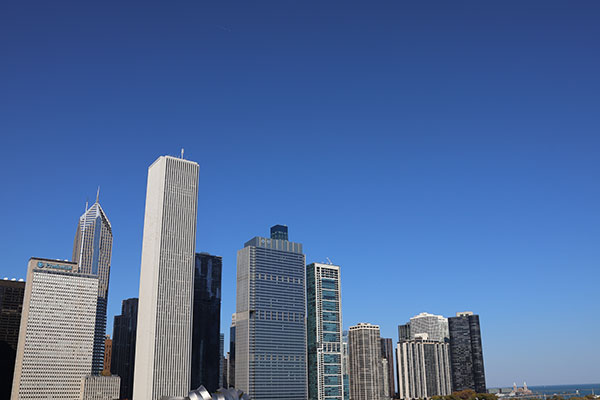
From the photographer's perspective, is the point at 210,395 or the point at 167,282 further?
the point at 167,282

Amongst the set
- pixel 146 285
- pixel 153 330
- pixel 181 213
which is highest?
pixel 181 213

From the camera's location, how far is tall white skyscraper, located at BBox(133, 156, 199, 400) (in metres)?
170

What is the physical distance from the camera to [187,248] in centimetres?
18362

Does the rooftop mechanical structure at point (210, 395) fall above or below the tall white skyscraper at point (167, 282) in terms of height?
below

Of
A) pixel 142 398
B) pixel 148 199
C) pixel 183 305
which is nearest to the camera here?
pixel 142 398

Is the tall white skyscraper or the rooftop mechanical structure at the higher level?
the tall white skyscraper

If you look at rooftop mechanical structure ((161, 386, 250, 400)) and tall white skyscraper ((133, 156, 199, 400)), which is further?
tall white skyscraper ((133, 156, 199, 400))

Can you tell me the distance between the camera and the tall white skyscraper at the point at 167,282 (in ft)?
557

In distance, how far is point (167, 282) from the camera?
177375 millimetres

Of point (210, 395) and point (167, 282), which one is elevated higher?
point (167, 282)

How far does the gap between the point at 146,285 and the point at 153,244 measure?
43.8ft

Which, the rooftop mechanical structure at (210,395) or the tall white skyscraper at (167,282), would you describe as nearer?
the rooftop mechanical structure at (210,395)

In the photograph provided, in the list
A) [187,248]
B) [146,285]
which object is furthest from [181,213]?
[146,285]

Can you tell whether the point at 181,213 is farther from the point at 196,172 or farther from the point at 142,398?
the point at 142,398
